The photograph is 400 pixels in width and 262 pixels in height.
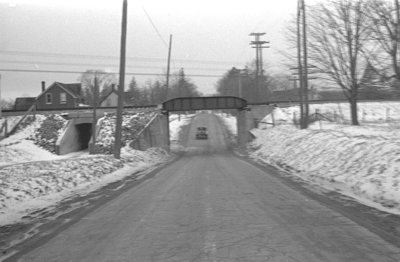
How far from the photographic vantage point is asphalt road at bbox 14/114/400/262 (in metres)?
5.91

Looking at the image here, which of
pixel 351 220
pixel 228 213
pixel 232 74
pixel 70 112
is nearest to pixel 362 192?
pixel 351 220

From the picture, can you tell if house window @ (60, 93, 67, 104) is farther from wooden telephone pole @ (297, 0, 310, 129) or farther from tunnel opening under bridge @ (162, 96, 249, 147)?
wooden telephone pole @ (297, 0, 310, 129)

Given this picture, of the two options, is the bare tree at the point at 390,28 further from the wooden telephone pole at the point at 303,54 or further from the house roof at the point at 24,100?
the house roof at the point at 24,100

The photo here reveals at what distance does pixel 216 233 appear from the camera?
23.5 feet

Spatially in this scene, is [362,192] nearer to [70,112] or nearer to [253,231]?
[253,231]

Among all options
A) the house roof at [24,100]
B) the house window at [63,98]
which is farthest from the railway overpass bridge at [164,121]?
the house roof at [24,100]

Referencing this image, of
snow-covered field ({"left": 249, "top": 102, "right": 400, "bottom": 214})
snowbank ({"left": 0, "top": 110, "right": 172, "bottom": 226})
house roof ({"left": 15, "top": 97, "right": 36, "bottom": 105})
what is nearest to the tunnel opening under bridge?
snowbank ({"left": 0, "top": 110, "right": 172, "bottom": 226})

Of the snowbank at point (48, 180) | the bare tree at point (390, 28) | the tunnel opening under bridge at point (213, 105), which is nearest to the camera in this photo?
the snowbank at point (48, 180)

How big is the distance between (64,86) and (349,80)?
62.4 metres

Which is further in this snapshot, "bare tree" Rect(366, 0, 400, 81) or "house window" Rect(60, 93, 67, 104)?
"house window" Rect(60, 93, 67, 104)

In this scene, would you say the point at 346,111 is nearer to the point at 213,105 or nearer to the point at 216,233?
the point at 213,105

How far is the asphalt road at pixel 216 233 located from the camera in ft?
19.4

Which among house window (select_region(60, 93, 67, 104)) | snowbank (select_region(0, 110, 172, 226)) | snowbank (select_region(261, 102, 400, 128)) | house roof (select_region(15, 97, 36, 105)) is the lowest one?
snowbank (select_region(0, 110, 172, 226))

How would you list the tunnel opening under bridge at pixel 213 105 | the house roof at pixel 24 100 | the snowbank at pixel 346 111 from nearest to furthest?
the tunnel opening under bridge at pixel 213 105 < the snowbank at pixel 346 111 < the house roof at pixel 24 100
